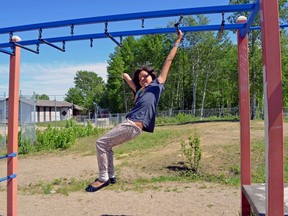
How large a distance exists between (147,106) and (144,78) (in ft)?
1.19

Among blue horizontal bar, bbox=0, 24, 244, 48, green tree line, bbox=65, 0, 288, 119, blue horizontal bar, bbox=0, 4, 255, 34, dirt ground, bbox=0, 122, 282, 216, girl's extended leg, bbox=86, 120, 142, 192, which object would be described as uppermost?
green tree line, bbox=65, 0, 288, 119

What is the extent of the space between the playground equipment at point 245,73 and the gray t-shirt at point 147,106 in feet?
2.42

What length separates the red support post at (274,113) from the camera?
6.84 feet

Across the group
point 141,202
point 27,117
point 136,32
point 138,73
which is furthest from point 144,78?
point 27,117

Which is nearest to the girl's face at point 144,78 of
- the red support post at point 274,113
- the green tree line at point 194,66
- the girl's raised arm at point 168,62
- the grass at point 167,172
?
the girl's raised arm at point 168,62

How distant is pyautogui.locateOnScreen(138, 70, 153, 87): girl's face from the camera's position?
140 inches

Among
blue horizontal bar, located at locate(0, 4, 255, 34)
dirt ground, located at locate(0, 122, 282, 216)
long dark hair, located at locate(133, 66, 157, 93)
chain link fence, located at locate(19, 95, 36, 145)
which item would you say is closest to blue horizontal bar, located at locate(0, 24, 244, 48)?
blue horizontal bar, located at locate(0, 4, 255, 34)

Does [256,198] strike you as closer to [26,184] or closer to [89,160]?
[26,184]

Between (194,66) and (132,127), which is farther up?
(194,66)

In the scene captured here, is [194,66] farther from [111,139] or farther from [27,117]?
[111,139]

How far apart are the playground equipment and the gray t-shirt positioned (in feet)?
2.42

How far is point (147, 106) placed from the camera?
3.36 metres

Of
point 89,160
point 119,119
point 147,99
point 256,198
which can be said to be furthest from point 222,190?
point 119,119

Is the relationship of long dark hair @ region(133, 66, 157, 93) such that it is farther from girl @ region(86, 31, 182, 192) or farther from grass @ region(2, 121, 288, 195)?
grass @ region(2, 121, 288, 195)
